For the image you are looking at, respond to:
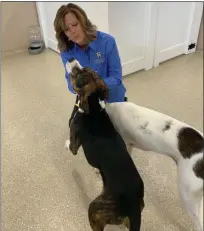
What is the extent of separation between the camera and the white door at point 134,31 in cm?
251

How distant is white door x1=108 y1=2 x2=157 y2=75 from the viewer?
251 cm

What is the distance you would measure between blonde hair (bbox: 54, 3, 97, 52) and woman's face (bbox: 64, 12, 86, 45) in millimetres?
18

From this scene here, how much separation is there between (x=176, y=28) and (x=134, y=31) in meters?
0.65

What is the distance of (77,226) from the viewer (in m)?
1.40

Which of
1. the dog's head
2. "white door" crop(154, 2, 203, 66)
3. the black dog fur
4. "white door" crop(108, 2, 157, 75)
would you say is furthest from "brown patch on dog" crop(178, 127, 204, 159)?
"white door" crop(154, 2, 203, 66)

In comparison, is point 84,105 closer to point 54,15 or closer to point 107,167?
point 107,167

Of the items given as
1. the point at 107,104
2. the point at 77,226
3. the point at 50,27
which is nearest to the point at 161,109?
the point at 107,104

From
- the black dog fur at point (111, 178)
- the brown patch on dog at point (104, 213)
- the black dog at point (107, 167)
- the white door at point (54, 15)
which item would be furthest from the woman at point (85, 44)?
the white door at point (54, 15)

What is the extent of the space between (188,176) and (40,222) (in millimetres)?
897

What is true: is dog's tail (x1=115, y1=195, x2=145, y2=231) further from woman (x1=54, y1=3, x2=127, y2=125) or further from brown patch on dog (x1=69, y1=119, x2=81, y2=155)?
woman (x1=54, y1=3, x2=127, y2=125)

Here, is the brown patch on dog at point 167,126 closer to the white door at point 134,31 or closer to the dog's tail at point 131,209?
the dog's tail at point 131,209

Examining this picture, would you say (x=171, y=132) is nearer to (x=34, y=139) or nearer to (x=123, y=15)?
(x=34, y=139)

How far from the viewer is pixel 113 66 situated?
1630 millimetres

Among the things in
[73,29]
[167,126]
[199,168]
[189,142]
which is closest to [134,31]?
[73,29]
